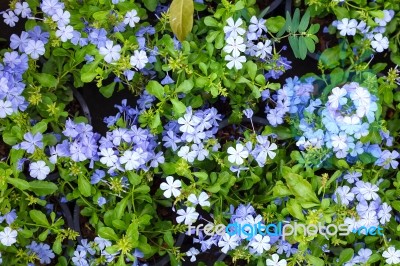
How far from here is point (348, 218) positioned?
→ 1416 mm

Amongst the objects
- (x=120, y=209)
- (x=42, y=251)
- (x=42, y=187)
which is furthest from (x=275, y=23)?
(x=42, y=251)

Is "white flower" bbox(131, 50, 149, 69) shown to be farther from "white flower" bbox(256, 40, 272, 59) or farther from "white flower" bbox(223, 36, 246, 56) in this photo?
"white flower" bbox(256, 40, 272, 59)

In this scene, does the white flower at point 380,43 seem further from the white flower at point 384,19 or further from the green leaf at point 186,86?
the green leaf at point 186,86

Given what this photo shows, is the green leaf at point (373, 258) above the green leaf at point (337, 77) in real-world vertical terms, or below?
below

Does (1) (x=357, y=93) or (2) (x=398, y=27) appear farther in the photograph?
(2) (x=398, y=27)

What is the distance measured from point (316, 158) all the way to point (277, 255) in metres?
0.26

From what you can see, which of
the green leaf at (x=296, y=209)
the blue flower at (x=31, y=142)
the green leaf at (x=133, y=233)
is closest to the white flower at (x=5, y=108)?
the blue flower at (x=31, y=142)

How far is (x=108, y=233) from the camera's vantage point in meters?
1.36

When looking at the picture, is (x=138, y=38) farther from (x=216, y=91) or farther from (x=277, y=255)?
(x=277, y=255)

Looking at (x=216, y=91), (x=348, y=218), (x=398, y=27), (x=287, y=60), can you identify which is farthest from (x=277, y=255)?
(x=398, y=27)

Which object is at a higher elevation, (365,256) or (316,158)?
(316,158)

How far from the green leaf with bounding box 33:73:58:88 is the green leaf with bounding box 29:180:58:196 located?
24 centimetres

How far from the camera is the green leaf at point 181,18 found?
1.38 metres

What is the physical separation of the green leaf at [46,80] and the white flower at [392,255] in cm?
92
